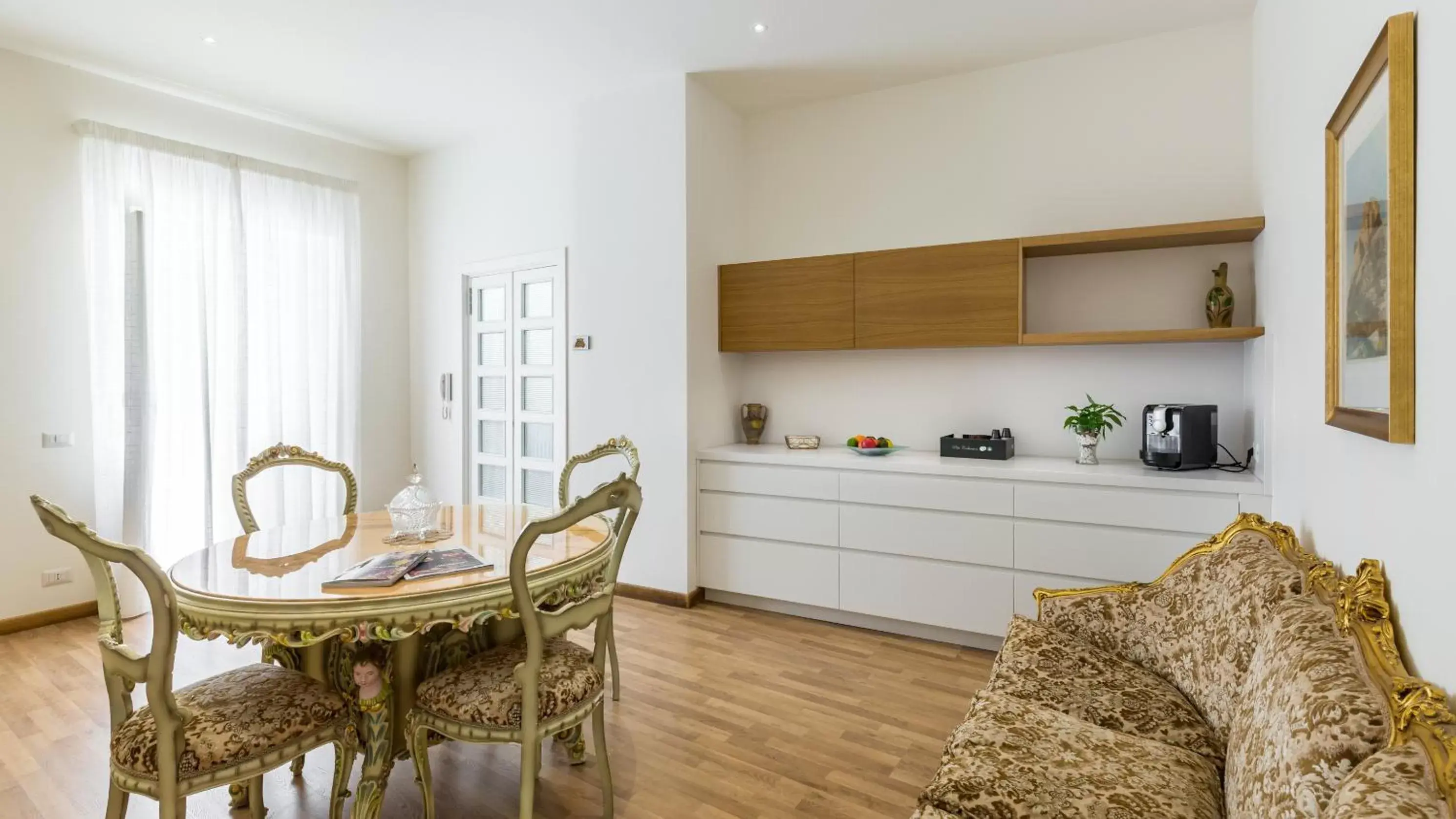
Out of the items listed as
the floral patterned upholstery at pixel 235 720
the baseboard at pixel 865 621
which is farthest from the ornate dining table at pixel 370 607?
the baseboard at pixel 865 621

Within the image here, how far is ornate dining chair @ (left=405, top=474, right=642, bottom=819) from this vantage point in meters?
1.70

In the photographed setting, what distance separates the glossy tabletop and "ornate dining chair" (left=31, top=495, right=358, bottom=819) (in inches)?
8.1

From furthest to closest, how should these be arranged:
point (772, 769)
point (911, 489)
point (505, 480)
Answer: point (505, 480)
point (911, 489)
point (772, 769)

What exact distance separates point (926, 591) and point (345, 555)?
2532 mm

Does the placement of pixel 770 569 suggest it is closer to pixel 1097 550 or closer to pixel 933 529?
pixel 933 529

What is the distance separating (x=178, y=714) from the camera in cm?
155

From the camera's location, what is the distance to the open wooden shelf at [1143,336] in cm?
298

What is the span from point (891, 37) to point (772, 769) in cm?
331

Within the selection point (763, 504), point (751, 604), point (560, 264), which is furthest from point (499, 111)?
point (751, 604)

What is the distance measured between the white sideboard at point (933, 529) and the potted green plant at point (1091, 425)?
9 cm

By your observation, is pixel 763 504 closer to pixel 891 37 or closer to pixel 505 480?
pixel 505 480

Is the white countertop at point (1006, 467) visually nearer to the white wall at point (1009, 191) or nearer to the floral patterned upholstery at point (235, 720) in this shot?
the white wall at point (1009, 191)

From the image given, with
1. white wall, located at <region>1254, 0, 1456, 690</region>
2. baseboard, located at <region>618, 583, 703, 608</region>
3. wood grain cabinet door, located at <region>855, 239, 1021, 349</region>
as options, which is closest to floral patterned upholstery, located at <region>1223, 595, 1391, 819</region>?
white wall, located at <region>1254, 0, 1456, 690</region>

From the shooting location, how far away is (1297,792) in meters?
1.07
